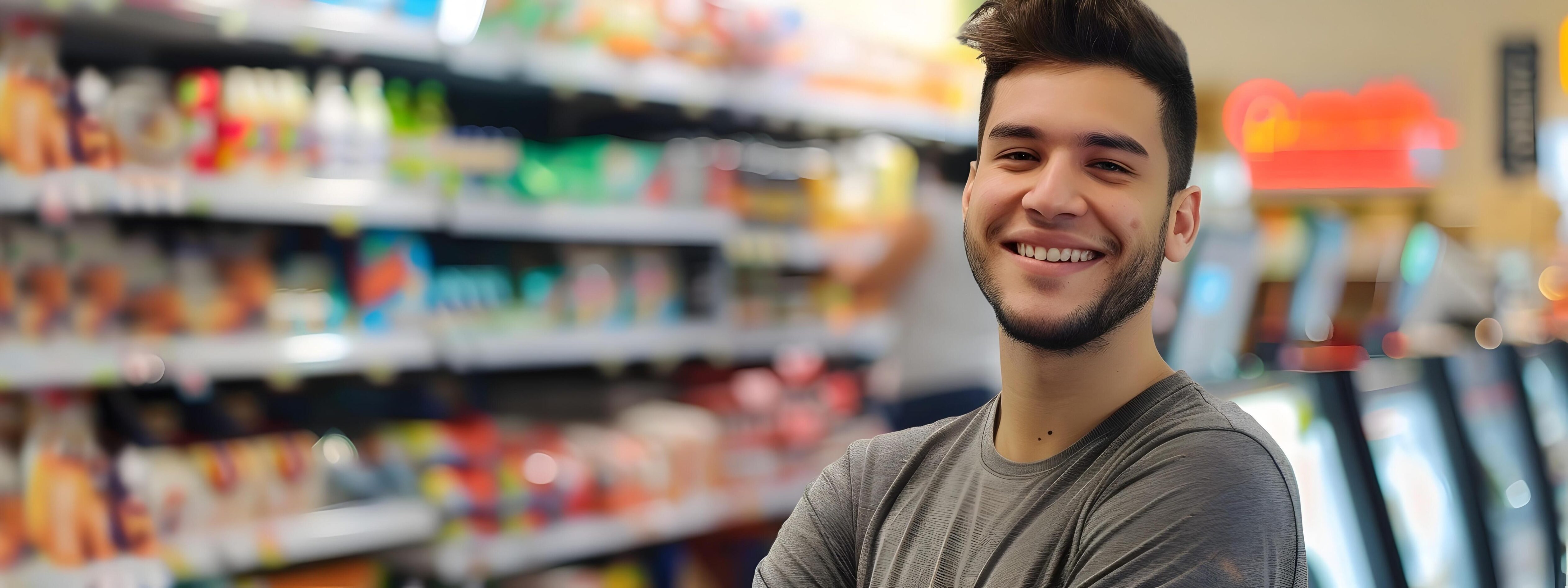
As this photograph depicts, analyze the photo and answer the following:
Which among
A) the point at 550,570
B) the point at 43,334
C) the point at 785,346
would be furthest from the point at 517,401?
the point at 43,334

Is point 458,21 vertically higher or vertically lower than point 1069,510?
higher

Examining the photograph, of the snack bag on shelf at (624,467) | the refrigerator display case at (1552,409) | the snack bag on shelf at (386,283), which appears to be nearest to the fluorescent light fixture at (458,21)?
the snack bag on shelf at (386,283)

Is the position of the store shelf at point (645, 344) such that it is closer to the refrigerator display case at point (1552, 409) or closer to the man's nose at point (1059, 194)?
the refrigerator display case at point (1552, 409)

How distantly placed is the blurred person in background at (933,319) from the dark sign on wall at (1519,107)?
5520mm

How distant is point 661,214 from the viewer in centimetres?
284

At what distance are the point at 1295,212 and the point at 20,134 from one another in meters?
4.78

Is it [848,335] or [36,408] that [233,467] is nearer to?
[36,408]

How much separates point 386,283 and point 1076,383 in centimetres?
180

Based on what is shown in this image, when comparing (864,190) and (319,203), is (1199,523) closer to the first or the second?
(319,203)

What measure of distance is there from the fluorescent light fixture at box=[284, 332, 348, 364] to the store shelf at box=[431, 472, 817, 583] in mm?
472

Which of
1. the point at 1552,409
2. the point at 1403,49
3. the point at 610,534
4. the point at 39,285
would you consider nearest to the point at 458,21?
the point at 39,285

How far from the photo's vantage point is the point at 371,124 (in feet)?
7.63

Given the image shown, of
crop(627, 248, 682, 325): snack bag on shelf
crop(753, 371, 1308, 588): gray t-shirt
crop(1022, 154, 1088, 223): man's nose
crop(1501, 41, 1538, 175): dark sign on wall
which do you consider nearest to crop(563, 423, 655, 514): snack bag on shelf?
crop(627, 248, 682, 325): snack bag on shelf

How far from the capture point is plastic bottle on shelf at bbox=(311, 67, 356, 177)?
2238 mm
